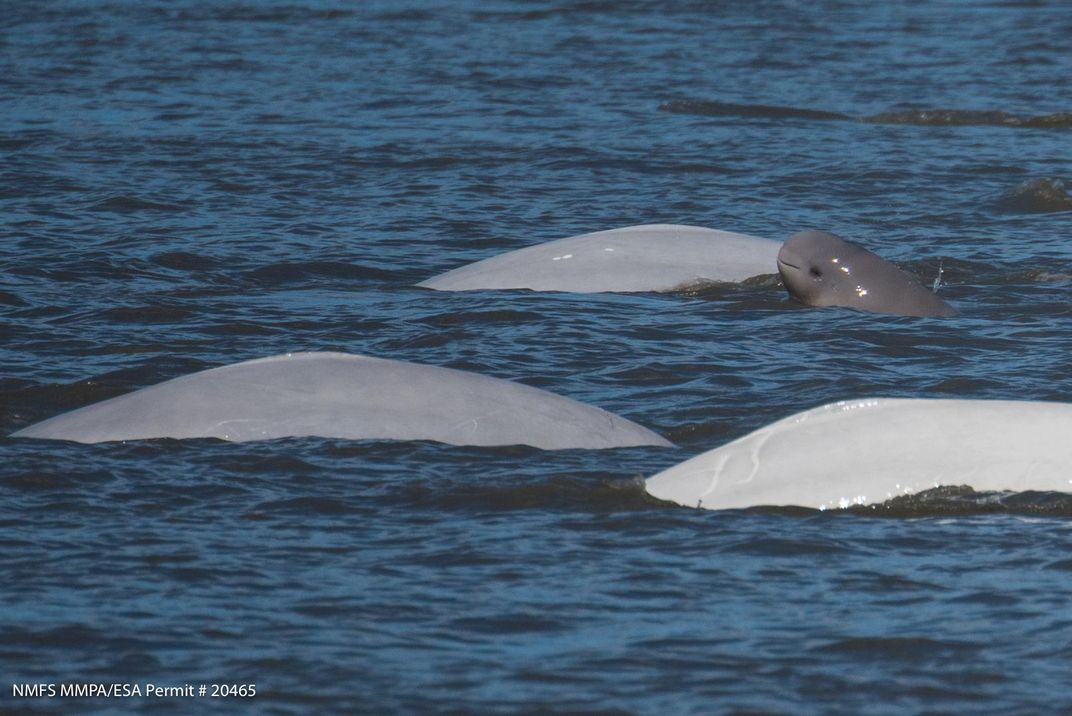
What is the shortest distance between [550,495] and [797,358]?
148 inches

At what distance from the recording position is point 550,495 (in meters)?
9.37

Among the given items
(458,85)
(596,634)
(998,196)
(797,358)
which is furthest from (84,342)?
(458,85)

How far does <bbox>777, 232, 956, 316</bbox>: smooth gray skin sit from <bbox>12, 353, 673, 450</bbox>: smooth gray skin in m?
4.28

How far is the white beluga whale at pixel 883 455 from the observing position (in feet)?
28.8

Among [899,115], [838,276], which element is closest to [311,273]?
[838,276]

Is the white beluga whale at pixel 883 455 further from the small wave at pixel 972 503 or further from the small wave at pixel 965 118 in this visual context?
the small wave at pixel 965 118

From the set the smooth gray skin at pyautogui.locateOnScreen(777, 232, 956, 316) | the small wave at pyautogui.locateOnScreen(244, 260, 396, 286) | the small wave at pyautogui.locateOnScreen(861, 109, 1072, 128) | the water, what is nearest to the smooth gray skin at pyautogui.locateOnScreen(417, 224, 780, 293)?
the water

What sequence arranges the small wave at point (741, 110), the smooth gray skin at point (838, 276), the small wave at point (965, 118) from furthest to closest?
1. the small wave at point (741, 110)
2. the small wave at point (965, 118)
3. the smooth gray skin at point (838, 276)

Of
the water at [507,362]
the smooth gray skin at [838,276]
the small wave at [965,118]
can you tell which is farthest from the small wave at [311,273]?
the small wave at [965,118]

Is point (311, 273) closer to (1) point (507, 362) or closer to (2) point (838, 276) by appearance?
(1) point (507, 362)

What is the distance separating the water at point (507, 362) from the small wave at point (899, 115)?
0.35 feet

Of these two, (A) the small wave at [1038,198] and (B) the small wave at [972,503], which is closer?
(B) the small wave at [972,503]

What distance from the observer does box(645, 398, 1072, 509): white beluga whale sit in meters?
8.77

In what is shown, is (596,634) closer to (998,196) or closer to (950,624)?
(950,624)
